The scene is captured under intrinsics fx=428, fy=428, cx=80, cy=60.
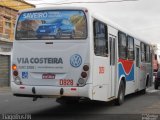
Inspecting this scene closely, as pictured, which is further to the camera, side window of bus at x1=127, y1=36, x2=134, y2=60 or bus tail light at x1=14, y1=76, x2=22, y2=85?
side window of bus at x1=127, y1=36, x2=134, y2=60

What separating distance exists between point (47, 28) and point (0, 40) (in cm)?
2389

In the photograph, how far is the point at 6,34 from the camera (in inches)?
1507

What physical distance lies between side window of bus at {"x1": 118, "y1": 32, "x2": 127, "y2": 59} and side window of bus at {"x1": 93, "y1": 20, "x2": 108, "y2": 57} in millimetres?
2103

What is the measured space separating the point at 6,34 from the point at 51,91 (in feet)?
87.4

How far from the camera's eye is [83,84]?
1238 cm

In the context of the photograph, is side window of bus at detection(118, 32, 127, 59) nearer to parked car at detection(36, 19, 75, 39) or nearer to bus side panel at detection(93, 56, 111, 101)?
bus side panel at detection(93, 56, 111, 101)

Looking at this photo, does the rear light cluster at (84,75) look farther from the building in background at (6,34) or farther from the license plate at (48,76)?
the building in background at (6,34)

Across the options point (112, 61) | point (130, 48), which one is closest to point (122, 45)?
point (130, 48)

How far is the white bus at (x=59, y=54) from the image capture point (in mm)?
12461

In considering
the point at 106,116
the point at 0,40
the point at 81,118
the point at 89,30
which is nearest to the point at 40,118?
the point at 81,118

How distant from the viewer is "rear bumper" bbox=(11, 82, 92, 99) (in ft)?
40.3

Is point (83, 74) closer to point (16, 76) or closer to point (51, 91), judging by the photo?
point (51, 91)

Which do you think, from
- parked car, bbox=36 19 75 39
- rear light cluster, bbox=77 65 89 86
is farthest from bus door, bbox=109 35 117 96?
rear light cluster, bbox=77 65 89 86

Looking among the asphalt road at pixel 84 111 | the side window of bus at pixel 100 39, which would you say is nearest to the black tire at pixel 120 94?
the asphalt road at pixel 84 111
